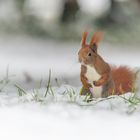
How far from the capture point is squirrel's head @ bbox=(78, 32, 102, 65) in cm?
307

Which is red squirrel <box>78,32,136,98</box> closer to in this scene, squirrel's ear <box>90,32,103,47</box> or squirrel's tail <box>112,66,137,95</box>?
squirrel's ear <box>90,32,103,47</box>

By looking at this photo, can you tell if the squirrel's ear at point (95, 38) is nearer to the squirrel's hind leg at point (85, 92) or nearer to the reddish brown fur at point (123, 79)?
the squirrel's hind leg at point (85, 92)

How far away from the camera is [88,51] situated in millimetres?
3072

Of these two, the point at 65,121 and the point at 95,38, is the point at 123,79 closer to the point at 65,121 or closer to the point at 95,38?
the point at 95,38

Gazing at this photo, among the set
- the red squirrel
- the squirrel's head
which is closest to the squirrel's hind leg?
the red squirrel

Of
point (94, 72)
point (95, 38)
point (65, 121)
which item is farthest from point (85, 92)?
point (65, 121)

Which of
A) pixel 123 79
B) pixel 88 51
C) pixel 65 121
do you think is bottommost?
pixel 65 121

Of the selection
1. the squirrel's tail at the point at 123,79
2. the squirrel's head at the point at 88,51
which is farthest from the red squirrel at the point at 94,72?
the squirrel's tail at the point at 123,79

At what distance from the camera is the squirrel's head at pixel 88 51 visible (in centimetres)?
307

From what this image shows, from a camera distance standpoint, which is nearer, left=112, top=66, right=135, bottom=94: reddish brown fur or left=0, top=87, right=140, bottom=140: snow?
left=0, top=87, right=140, bottom=140: snow

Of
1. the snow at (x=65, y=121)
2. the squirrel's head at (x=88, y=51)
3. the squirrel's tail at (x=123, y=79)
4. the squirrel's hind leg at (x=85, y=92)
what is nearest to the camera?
the snow at (x=65, y=121)

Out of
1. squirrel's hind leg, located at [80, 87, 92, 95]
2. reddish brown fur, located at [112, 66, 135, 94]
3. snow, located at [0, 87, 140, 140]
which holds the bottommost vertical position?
snow, located at [0, 87, 140, 140]

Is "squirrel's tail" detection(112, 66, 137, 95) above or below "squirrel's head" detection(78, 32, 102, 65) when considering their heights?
below

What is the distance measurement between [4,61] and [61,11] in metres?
2.16
